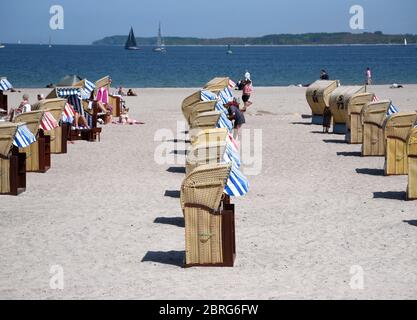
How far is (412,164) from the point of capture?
1405 centimetres

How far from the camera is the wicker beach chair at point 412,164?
14070 millimetres

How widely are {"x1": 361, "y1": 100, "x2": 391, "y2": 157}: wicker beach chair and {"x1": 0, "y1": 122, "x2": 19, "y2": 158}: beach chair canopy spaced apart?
23.2ft

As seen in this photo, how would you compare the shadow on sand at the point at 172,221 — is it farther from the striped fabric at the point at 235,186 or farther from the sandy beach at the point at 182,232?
the striped fabric at the point at 235,186

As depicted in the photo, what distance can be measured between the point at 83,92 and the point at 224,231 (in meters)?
16.8

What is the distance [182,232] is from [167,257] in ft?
4.55

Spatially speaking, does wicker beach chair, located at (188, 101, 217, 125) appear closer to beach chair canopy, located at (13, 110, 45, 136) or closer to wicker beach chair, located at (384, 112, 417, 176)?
beach chair canopy, located at (13, 110, 45, 136)

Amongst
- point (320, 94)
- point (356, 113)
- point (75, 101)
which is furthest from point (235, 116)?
point (320, 94)

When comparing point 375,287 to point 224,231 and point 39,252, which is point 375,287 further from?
point 39,252

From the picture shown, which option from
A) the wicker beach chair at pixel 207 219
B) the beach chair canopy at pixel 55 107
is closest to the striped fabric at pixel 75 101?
the beach chair canopy at pixel 55 107

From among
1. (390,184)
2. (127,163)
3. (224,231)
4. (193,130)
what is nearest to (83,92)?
(127,163)

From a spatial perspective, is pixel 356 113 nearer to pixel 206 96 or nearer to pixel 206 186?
pixel 206 96

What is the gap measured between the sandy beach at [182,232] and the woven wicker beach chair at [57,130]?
387 mm

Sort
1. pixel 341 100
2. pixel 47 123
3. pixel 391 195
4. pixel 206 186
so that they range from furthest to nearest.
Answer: pixel 341 100, pixel 47 123, pixel 391 195, pixel 206 186

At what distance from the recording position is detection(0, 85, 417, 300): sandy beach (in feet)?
32.3
